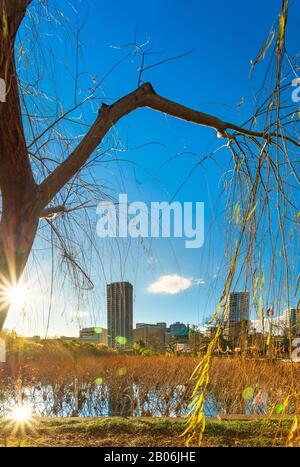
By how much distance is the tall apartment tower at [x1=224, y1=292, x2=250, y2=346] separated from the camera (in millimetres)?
1170

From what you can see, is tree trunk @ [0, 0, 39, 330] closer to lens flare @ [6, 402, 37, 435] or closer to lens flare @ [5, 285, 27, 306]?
lens flare @ [5, 285, 27, 306]

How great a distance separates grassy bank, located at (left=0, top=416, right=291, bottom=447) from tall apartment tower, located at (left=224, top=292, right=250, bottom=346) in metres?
1.17

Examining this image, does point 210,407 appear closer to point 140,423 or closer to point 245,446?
point 140,423

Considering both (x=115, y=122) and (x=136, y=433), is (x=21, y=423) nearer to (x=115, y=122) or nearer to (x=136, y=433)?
(x=136, y=433)

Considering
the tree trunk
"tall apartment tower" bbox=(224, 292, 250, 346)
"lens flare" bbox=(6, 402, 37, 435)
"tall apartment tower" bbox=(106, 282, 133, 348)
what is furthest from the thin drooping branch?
"lens flare" bbox=(6, 402, 37, 435)

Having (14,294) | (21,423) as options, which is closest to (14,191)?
(14,294)

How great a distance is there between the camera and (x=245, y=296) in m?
1.18

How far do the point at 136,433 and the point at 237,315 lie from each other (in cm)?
162

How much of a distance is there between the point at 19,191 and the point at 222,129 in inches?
31.7

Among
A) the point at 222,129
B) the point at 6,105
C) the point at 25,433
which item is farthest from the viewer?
the point at 25,433

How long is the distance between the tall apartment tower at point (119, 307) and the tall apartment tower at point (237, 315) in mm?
410

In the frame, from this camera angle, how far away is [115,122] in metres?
1.58
